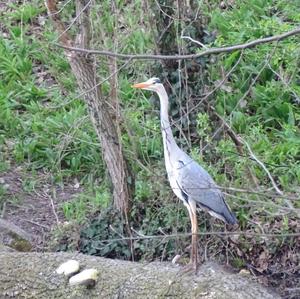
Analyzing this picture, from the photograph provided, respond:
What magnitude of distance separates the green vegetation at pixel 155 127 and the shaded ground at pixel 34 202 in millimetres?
70

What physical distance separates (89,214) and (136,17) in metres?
1.65

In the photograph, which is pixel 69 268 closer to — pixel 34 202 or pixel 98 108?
pixel 98 108

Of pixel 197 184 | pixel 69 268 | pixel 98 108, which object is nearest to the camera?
pixel 69 268

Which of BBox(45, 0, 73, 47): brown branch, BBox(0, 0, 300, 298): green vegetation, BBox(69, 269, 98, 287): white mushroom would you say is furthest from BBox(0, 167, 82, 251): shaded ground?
BBox(69, 269, 98, 287): white mushroom

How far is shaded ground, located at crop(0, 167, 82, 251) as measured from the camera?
796cm

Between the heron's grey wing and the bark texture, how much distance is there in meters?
0.37

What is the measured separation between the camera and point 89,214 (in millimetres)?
7586

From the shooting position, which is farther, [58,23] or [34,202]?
[34,202]

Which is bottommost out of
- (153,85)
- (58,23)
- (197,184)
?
(197,184)

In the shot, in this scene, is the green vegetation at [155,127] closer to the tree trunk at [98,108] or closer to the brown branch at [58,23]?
the tree trunk at [98,108]

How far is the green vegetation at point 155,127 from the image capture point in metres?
6.55

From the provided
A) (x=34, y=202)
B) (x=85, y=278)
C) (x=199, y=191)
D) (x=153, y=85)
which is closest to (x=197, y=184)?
(x=199, y=191)

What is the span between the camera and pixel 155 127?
23.1 feet

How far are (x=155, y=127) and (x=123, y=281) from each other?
1.98 m
